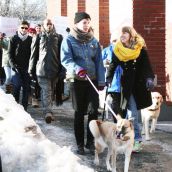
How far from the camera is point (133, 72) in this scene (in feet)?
29.2

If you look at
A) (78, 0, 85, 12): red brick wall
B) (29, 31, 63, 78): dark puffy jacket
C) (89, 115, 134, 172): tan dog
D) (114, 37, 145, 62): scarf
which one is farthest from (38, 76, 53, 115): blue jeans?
(78, 0, 85, 12): red brick wall

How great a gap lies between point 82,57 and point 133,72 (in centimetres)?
88

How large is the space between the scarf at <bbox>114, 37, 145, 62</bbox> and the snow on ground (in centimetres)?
185

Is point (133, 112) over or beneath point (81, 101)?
beneath

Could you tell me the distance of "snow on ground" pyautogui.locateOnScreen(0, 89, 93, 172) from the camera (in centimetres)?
635

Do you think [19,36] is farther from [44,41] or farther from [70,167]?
[70,167]

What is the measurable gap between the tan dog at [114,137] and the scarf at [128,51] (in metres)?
1.18

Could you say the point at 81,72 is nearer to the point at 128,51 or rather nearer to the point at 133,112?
the point at 128,51

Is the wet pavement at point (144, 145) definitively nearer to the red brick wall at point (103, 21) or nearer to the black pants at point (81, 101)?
the black pants at point (81, 101)

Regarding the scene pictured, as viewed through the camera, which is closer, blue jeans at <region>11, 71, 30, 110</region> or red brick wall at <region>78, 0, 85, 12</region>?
blue jeans at <region>11, 71, 30, 110</region>

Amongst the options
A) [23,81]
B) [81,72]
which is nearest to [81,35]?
[81,72]

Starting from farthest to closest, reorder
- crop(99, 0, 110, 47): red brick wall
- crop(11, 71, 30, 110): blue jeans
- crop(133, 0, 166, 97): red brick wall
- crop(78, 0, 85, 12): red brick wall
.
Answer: crop(78, 0, 85, 12): red brick wall < crop(99, 0, 110, 47): red brick wall < crop(133, 0, 166, 97): red brick wall < crop(11, 71, 30, 110): blue jeans

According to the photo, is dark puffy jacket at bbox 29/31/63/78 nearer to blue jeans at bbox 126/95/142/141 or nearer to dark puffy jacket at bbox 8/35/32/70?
dark puffy jacket at bbox 8/35/32/70

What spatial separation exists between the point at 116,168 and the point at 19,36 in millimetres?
4789
